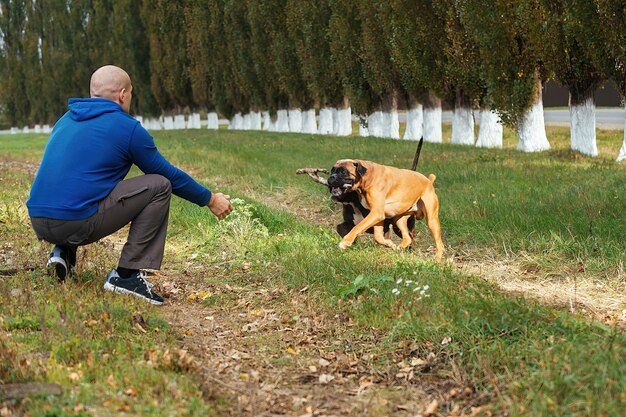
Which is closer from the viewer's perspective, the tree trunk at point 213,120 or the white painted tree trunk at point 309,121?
the white painted tree trunk at point 309,121

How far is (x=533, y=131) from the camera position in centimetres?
1998

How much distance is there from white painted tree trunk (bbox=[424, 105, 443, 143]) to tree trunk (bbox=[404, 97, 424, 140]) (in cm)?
86

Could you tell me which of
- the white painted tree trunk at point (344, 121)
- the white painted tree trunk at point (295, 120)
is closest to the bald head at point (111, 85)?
the white painted tree trunk at point (344, 121)

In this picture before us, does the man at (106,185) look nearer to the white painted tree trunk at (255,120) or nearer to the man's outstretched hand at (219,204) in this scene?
the man's outstretched hand at (219,204)

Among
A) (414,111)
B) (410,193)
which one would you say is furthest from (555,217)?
(414,111)

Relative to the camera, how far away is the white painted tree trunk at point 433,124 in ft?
84.6

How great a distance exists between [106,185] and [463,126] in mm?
18613

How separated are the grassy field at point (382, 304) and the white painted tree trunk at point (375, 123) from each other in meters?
15.5

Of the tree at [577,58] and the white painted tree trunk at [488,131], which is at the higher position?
the tree at [577,58]

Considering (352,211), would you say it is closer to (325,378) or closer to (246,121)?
(325,378)

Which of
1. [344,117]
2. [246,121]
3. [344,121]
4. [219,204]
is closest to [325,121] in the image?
[344,121]

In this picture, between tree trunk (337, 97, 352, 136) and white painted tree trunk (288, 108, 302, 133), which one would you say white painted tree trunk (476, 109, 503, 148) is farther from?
white painted tree trunk (288, 108, 302, 133)

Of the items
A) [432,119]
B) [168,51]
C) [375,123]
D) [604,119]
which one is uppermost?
[168,51]

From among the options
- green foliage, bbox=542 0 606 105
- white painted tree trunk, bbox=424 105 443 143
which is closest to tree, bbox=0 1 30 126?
white painted tree trunk, bbox=424 105 443 143
